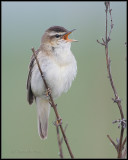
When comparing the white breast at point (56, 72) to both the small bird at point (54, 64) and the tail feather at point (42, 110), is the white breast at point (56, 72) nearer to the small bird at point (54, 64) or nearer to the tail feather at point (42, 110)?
the small bird at point (54, 64)

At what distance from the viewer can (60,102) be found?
500cm

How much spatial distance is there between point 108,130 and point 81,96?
2.89 ft

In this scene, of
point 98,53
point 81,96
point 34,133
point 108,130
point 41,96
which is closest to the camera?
point 41,96

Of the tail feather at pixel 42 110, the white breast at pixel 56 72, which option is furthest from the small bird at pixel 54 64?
the tail feather at pixel 42 110

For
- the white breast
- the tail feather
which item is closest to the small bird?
the white breast

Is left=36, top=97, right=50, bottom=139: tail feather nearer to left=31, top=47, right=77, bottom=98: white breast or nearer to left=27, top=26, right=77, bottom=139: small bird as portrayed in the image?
left=27, top=26, right=77, bottom=139: small bird

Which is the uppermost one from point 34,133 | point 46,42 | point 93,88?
point 46,42

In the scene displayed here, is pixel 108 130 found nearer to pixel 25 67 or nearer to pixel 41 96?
pixel 41 96

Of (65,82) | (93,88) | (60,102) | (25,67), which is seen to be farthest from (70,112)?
(65,82)

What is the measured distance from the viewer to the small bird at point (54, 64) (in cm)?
287

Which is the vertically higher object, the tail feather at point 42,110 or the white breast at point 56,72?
the white breast at point 56,72

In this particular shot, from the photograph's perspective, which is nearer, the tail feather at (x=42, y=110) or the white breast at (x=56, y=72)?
the white breast at (x=56, y=72)

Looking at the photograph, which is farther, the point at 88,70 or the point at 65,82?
the point at 88,70

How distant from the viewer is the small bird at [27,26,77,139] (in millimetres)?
2873
